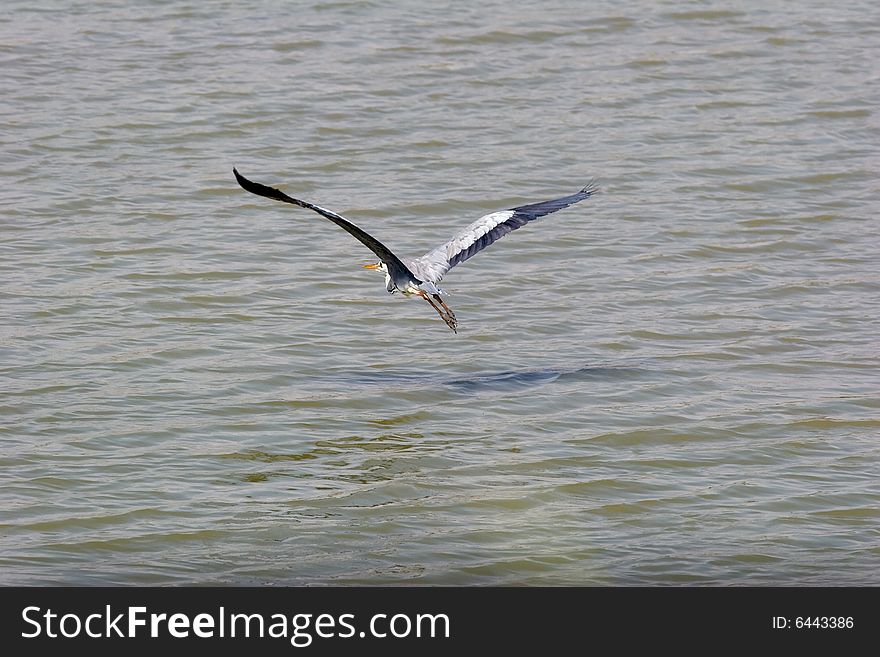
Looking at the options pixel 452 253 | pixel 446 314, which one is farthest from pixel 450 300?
pixel 452 253

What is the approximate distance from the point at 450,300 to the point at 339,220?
3.69 metres

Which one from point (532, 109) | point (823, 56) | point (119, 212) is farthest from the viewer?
point (823, 56)

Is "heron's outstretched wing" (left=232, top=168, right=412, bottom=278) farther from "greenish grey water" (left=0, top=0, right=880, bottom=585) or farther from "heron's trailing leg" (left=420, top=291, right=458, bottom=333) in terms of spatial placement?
"greenish grey water" (left=0, top=0, right=880, bottom=585)

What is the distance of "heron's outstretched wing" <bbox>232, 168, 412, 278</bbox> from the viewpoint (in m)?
6.95

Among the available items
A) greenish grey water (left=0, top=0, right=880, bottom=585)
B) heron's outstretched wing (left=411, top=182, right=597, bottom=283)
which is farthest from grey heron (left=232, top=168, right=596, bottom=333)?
greenish grey water (left=0, top=0, right=880, bottom=585)

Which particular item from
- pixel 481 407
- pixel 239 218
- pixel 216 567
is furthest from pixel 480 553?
pixel 239 218

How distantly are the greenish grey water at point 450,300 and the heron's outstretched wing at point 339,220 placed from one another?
0.83m

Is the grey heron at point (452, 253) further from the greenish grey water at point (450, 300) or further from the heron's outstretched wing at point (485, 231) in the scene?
the greenish grey water at point (450, 300)

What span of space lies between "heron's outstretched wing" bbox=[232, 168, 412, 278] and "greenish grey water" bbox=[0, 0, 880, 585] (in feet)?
2.72

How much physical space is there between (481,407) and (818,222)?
4.59 meters

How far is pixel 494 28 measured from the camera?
16281 mm

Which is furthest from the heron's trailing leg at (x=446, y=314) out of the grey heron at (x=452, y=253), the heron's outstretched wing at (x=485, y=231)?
the heron's outstretched wing at (x=485, y=231)

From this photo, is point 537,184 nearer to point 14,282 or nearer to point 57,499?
point 14,282

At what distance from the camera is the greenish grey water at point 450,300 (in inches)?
287
